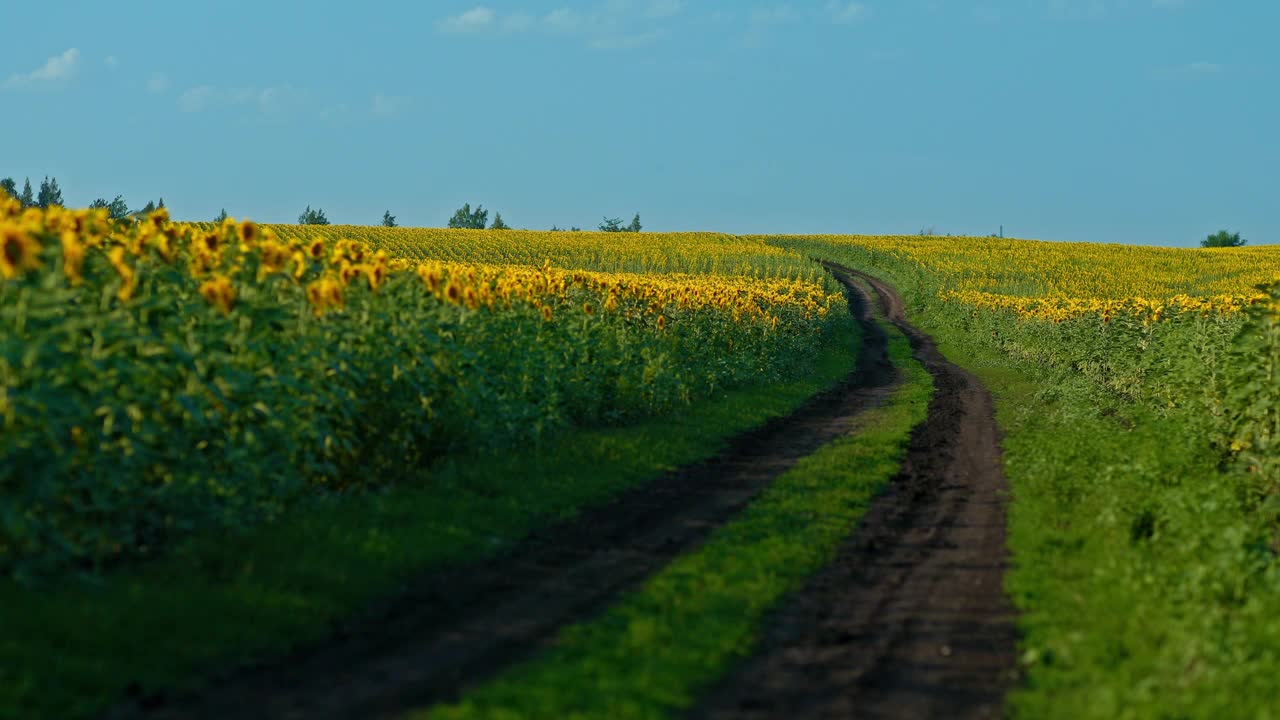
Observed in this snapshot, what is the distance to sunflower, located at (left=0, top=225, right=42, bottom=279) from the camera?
27.9ft

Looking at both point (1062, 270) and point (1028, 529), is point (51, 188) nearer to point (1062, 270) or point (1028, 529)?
point (1062, 270)

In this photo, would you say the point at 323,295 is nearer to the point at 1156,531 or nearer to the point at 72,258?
the point at 72,258

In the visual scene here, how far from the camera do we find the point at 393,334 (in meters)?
13.5

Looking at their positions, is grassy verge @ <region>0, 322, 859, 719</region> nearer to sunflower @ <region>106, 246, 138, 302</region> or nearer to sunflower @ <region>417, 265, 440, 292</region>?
sunflower @ <region>106, 246, 138, 302</region>

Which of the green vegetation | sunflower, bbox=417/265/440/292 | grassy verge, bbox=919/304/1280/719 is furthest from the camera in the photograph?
sunflower, bbox=417/265/440/292

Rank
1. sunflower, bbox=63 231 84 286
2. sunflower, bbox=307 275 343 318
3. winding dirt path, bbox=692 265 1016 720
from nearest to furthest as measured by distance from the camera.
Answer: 1. winding dirt path, bbox=692 265 1016 720
2. sunflower, bbox=63 231 84 286
3. sunflower, bbox=307 275 343 318

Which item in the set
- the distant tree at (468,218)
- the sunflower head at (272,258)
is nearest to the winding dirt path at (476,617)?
the sunflower head at (272,258)

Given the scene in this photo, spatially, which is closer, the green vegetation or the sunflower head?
the green vegetation

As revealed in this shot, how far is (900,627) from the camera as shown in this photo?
9.33 m

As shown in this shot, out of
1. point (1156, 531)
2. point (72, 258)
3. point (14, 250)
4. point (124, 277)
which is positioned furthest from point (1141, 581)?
point (14, 250)

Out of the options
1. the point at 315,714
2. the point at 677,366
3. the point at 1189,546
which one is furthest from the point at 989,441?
the point at 315,714

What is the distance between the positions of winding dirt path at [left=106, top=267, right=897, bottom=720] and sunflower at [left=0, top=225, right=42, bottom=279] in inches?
116

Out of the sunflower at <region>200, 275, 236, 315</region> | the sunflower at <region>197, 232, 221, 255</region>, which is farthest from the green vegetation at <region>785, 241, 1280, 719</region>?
the sunflower at <region>197, 232, 221, 255</region>

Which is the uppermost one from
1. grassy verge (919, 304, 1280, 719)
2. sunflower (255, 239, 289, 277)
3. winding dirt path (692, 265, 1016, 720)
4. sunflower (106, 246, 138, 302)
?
sunflower (255, 239, 289, 277)
